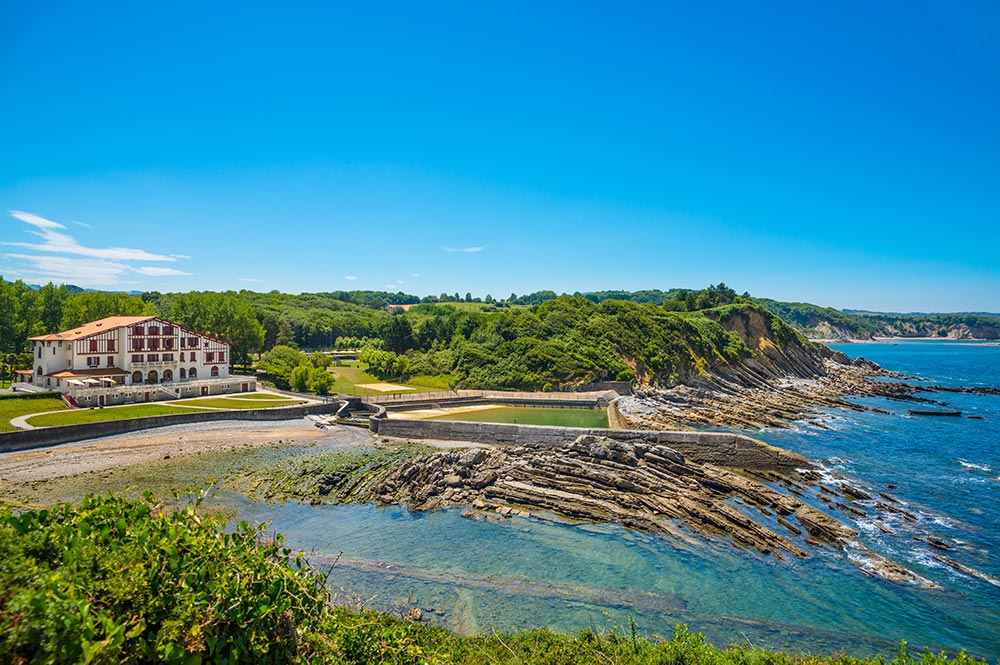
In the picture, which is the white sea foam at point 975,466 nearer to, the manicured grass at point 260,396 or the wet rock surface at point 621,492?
the wet rock surface at point 621,492

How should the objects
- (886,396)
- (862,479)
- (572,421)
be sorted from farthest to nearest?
1. (886,396)
2. (572,421)
3. (862,479)

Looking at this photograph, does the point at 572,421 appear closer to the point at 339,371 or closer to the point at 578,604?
the point at 578,604

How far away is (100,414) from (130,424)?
3.32m

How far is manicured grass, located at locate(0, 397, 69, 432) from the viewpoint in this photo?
3794cm

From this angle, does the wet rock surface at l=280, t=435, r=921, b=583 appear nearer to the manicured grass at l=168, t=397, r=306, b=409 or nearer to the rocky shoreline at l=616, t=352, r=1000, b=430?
the rocky shoreline at l=616, t=352, r=1000, b=430

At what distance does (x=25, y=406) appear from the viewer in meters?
40.0

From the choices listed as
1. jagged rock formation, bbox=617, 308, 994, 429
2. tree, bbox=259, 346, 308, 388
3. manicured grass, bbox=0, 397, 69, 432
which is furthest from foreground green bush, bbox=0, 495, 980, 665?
tree, bbox=259, 346, 308, 388

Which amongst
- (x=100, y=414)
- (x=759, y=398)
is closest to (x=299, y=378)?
(x=100, y=414)

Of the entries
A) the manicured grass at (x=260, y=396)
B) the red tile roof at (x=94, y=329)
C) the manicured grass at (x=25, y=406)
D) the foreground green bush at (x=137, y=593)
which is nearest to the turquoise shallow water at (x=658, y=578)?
the foreground green bush at (x=137, y=593)

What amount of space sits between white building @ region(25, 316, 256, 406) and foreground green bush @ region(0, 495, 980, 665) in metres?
46.0

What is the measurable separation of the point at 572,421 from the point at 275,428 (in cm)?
2554

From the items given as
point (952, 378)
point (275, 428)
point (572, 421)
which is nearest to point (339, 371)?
point (275, 428)

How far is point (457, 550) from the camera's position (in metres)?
22.2

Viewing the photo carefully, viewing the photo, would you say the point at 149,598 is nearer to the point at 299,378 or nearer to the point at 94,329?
the point at 299,378
